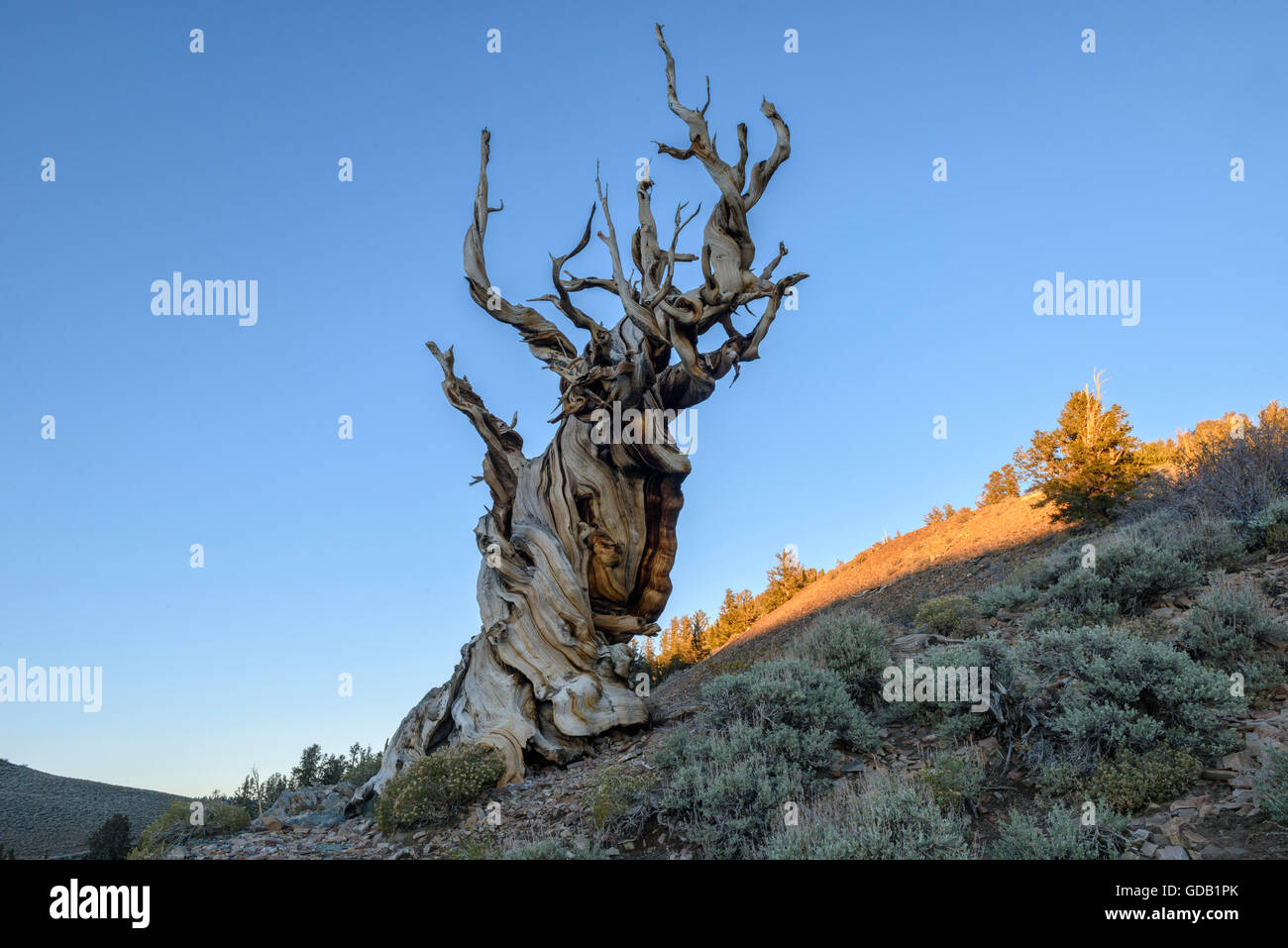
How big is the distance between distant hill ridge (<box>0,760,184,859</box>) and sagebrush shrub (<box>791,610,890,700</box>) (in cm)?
904

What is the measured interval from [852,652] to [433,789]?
456 cm

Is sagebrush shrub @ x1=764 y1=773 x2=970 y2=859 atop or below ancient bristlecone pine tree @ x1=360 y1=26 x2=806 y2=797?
below

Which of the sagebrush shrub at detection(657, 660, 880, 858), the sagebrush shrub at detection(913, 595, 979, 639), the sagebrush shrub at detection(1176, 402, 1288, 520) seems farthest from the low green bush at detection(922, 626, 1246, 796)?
the sagebrush shrub at detection(1176, 402, 1288, 520)

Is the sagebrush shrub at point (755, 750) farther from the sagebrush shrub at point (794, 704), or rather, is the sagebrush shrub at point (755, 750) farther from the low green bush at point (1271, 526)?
the low green bush at point (1271, 526)

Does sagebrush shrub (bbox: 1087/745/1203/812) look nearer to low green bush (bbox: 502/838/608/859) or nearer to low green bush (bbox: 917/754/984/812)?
low green bush (bbox: 917/754/984/812)

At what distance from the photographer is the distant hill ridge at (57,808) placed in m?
10.3

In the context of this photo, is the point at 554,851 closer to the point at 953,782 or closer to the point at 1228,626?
the point at 953,782

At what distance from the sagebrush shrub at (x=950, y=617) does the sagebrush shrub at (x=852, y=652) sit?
1.46 metres

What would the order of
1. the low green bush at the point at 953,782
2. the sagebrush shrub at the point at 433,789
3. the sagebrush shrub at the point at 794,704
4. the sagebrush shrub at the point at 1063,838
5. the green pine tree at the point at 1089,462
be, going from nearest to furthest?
the sagebrush shrub at the point at 1063,838
the low green bush at the point at 953,782
the sagebrush shrub at the point at 794,704
the sagebrush shrub at the point at 433,789
the green pine tree at the point at 1089,462

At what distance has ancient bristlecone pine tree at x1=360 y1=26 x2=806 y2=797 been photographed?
929 centimetres

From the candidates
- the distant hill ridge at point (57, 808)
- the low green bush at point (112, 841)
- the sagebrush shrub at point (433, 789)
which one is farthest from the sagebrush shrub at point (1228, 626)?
the distant hill ridge at point (57, 808)

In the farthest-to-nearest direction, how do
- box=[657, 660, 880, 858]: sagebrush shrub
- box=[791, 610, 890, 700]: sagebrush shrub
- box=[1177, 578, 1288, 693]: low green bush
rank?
1. box=[791, 610, 890, 700]: sagebrush shrub
2. box=[1177, 578, 1288, 693]: low green bush
3. box=[657, 660, 880, 858]: sagebrush shrub
